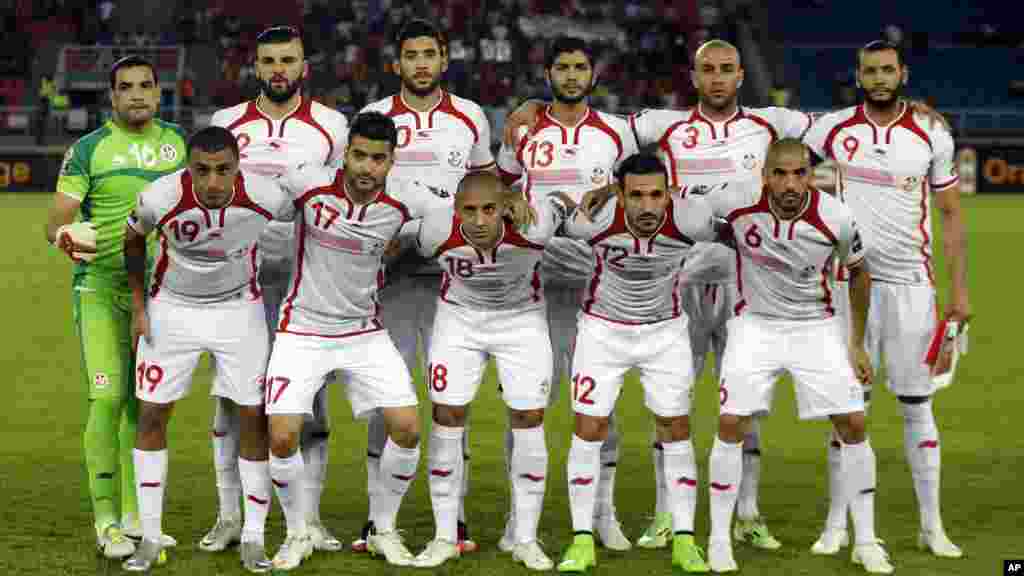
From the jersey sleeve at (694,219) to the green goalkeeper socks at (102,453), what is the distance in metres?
2.82

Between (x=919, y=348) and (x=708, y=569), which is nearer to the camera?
(x=708, y=569)

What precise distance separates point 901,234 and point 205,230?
3.37 meters

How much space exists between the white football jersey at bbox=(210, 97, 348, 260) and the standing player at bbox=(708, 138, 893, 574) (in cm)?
199

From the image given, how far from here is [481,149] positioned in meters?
8.28

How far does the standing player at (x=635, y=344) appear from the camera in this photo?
741 centimetres

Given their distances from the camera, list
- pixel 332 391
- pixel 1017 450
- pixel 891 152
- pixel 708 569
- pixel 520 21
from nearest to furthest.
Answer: pixel 708 569 < pixel 891 152 < pixel 1017 450 < pixel 332 391 < pixel 520 21

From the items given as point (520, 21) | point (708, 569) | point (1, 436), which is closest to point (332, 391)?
point (1, 436)

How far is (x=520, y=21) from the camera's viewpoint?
120ft

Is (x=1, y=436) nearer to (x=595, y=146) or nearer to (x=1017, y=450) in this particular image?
(x=595, y=146)

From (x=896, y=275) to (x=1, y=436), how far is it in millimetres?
6275

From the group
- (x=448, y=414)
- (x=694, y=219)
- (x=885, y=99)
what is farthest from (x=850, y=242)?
(x=448, y=414)

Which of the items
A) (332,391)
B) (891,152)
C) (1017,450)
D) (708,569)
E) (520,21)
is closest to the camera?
(708,569)

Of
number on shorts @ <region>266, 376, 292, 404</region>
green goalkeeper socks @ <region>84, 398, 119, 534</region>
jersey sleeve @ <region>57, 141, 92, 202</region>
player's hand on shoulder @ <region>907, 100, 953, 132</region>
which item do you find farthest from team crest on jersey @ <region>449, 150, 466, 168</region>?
player's hand on shoulder @ <region>907, 100, 953, 132</region>

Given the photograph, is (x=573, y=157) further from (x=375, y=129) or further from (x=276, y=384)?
(x=276, y=384)
